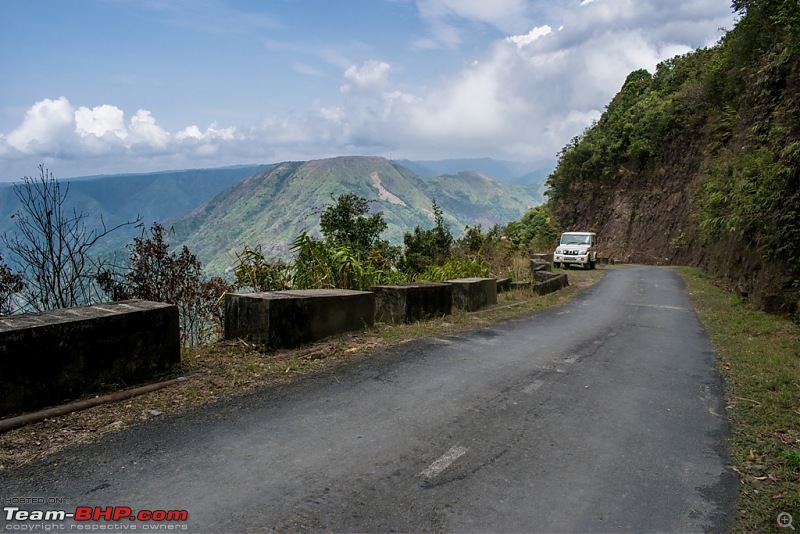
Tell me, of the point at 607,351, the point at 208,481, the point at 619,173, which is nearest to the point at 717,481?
the point at 208,481

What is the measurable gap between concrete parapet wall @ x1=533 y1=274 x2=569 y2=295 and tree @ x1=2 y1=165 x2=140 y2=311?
1163 centimetres

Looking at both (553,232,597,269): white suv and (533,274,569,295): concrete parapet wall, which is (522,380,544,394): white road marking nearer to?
(533,274,569,295): concrete parapet wall

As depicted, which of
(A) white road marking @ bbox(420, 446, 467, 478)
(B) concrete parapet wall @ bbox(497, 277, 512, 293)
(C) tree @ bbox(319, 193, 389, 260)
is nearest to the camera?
(A) white road marking @ bbox(420, 446, 467, 478)

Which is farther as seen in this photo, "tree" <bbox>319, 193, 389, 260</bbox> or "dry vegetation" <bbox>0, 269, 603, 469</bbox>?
"tree" <bbox>319, 193, 389, 260</bbox>

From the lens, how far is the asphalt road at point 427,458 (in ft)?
9.77

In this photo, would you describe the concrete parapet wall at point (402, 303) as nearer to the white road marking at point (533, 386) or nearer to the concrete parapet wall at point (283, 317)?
the concrete parapet wall at point (283, 317)

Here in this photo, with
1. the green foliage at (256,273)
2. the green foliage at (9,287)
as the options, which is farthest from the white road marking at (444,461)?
the green foliage at (9,287)

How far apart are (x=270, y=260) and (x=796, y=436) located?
23.4 ft

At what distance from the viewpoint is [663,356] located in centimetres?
750

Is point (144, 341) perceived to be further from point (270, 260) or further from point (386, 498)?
point (270, 260)

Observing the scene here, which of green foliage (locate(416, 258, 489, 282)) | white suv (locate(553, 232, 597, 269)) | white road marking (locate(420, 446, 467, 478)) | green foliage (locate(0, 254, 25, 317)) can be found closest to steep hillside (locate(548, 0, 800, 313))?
white suv (locate(553, 232, 597, 269))

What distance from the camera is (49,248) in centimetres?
625

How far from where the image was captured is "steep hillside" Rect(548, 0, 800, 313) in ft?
39.5

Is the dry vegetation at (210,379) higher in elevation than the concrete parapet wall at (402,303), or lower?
lower
